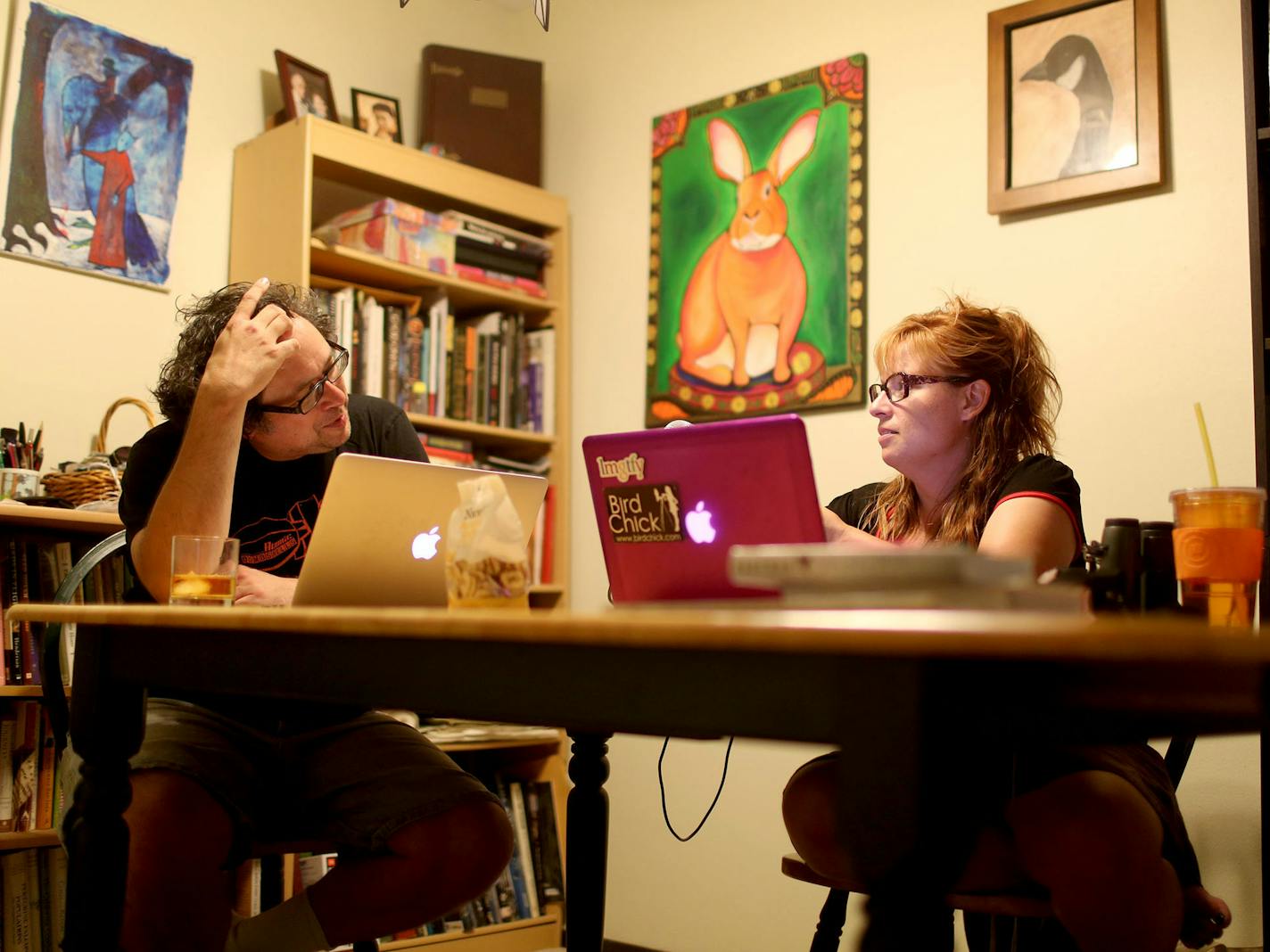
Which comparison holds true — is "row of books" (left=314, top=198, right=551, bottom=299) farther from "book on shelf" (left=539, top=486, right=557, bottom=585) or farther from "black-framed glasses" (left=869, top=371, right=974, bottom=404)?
"black-framed glasses" (left=869, top=371, right=974, bottom=404)

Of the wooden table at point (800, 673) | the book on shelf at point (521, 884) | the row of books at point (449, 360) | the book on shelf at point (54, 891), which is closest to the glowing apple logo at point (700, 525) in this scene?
the wooden table at point (800, 673)

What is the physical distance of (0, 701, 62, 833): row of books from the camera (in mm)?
2240

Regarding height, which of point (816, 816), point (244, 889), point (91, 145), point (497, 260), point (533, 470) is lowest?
point (244, 889)

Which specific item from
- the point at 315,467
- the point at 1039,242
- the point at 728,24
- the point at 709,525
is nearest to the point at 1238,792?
the point at 1039,242

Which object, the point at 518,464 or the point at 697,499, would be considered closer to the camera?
the point at 697,499

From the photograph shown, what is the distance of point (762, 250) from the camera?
9.96 feet

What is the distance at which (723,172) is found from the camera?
3.14 meters

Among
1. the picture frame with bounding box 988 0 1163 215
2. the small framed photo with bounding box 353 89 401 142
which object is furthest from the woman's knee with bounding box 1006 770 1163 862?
the small framed photo with bounding box 353 89 401 142

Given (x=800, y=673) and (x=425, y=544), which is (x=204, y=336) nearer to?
(x=425, y=544)

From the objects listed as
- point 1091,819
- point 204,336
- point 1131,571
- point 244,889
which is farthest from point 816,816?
point 244,889

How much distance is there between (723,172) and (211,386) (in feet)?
5.79

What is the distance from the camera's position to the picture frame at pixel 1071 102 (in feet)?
8.05

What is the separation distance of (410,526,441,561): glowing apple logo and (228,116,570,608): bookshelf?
1613mm

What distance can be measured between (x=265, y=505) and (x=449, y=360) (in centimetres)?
137
